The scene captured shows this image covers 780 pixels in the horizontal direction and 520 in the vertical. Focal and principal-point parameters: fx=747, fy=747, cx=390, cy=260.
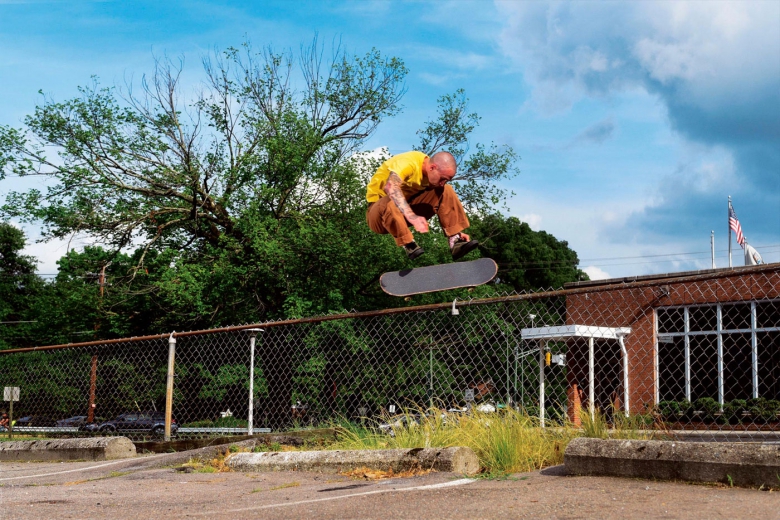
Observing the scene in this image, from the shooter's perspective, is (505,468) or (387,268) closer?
(505,468)

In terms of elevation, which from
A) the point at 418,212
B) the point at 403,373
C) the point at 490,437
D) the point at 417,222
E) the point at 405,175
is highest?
the point at 405,175

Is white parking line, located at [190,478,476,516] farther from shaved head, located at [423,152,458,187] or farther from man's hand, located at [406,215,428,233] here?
shaved head, located at [423,152,458,187]

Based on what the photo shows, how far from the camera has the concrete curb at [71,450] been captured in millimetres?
8305

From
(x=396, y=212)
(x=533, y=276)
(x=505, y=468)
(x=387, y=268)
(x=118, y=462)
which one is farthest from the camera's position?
(x=533, y=276)

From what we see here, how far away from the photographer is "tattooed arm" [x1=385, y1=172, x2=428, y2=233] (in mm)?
5574

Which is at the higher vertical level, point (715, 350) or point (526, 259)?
point (526, 259)

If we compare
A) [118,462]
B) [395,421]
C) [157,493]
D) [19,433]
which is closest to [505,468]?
[395,421]

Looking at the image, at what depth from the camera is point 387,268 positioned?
20.8 metres

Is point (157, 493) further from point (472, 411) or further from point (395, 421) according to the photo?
point (472, 411)

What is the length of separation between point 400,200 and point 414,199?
33cm

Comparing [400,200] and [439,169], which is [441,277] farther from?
[439,169]

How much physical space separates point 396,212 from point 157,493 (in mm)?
2660

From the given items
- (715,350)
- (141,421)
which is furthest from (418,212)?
(715,350)

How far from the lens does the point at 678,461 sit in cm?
434
